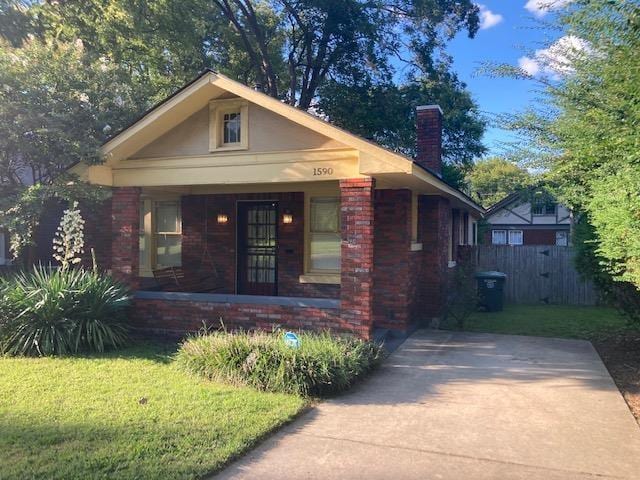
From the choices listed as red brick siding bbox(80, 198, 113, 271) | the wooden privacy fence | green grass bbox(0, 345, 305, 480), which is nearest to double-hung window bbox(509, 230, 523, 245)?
the wooden privacy fence

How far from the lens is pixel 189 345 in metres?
7.10

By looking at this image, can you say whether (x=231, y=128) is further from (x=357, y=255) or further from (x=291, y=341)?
(x=291, y=341)

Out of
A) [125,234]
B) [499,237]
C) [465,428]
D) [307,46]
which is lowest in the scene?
[465,428]

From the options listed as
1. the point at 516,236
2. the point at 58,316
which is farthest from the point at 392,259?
the point at 516,236

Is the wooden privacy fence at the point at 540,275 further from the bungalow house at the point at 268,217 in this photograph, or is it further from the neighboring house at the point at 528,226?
the neighboring house at the point at 528,226

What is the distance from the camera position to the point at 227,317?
8.80m

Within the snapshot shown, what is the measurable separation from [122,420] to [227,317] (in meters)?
3.80

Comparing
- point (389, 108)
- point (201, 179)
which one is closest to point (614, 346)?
point (201, 179)

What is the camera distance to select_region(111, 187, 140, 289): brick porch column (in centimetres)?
938

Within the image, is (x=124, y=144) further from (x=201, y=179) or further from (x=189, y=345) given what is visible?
(x=189, y=345)

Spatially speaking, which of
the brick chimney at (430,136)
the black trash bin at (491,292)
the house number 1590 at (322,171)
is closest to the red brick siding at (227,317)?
the house number 1590 at (322,171)

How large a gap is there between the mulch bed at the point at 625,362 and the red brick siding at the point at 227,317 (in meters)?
3.74

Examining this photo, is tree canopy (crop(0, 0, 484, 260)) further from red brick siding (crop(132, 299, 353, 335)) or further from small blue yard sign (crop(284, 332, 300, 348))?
small blue yard sign (crop(284, 332, 300, 348))

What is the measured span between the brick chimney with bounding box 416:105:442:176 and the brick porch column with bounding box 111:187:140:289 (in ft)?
22.3
